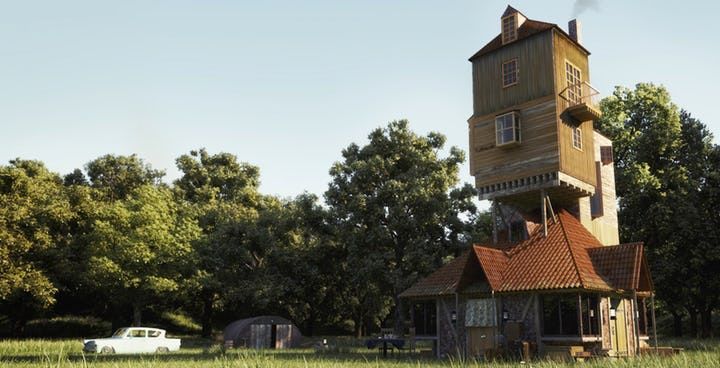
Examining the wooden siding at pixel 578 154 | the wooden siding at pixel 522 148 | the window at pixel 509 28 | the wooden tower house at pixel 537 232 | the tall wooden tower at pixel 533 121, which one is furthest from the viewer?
the window at pixel 509 28

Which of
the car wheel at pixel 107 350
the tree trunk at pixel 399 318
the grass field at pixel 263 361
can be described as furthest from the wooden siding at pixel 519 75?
the car wheel at pixel 107 350

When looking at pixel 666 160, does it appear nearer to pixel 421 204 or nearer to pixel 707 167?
pixel 707 167

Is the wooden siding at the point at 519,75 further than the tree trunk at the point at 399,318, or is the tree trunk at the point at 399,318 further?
the tree trunk at the point at 399,318

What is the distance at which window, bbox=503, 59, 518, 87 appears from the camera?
107 ft

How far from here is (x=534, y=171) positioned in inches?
1215

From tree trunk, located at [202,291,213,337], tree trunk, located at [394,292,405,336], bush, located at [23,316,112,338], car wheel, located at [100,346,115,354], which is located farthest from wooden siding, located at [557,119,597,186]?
bush, located at [23,316,112,338]

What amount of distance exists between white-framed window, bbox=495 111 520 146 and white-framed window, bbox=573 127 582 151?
2808 millimetres

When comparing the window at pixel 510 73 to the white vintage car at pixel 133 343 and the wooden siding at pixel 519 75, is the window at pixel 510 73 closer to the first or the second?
the wooden siding at pixel 519 75

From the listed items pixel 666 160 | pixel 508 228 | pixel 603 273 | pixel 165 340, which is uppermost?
pixel 666 160

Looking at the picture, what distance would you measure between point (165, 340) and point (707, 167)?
35.9 m

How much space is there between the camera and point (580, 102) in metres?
32.1

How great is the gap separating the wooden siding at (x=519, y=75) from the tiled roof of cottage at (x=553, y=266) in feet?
20.7

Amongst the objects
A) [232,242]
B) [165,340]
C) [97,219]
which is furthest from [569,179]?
[97,219]

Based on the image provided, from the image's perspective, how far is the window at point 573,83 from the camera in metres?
31.9
